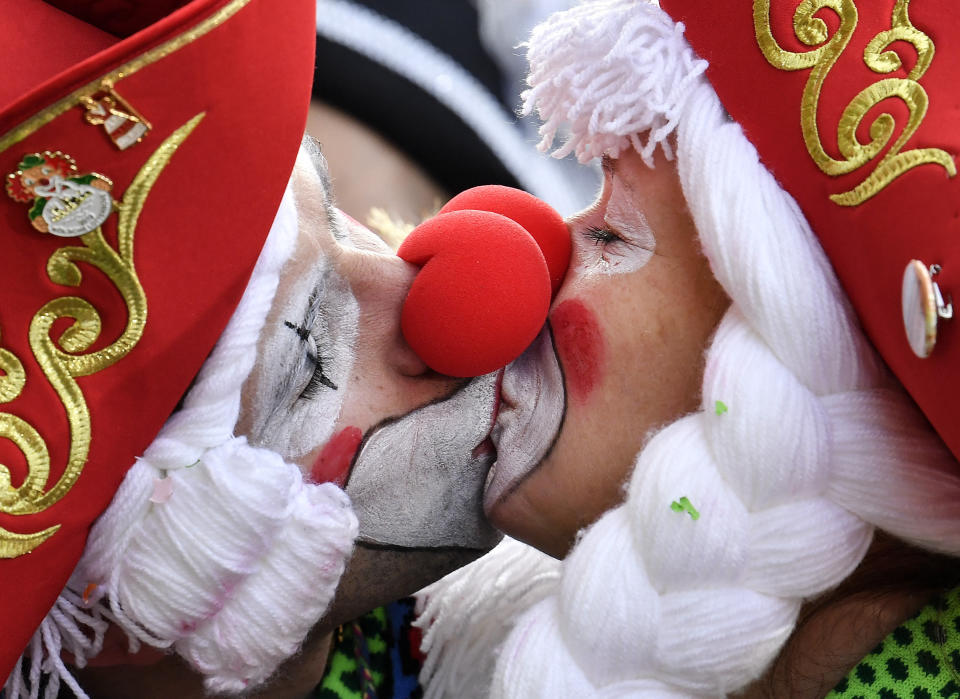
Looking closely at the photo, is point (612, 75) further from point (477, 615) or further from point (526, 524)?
point (477, 615)

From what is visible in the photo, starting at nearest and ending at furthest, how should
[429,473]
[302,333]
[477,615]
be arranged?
[302,333], [429,473], [477,615]

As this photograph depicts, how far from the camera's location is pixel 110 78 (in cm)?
73

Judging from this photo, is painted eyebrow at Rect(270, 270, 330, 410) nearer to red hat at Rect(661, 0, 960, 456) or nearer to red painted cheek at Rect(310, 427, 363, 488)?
red painted cheek at Rect(310, 427, 363, 488)

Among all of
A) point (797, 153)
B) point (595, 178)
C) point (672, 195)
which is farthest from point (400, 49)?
point (797, 153)

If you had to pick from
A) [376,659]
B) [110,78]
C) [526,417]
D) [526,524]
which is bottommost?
[376,659]

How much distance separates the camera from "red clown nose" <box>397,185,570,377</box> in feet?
3.32

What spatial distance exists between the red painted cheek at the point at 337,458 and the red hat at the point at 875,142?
499mm

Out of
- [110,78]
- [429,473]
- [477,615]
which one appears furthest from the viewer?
[477,615]

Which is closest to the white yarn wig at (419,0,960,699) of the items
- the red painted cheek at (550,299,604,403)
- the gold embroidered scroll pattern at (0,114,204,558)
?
the red painted cheek at (550,299,604,403)

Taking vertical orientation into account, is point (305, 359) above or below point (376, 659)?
above

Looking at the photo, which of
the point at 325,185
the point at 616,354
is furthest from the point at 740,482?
the point at 325,185

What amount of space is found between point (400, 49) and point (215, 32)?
4.61 feet

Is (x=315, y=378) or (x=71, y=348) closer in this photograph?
(x=71, y=348)

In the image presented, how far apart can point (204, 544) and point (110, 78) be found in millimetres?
418
